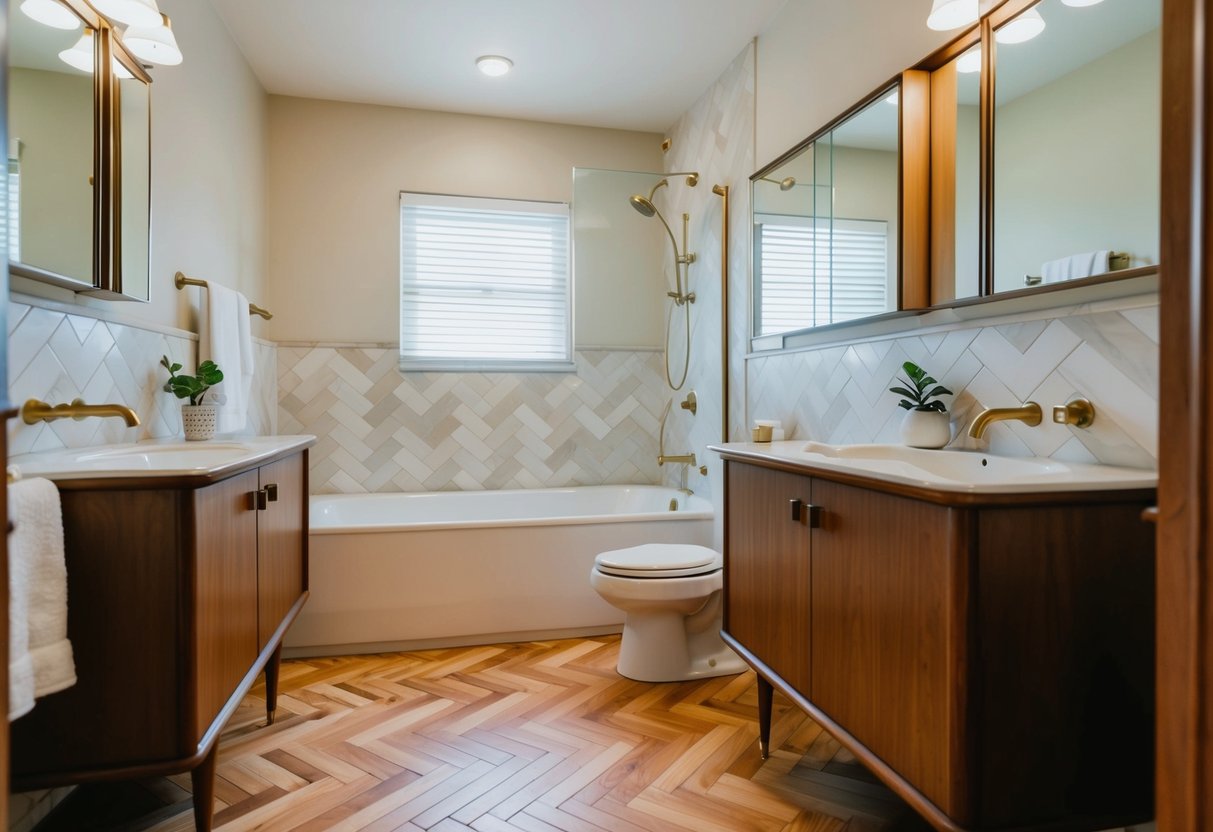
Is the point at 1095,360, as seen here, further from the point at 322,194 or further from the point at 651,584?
the point at 322,194

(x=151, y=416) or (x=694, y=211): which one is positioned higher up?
(x=694, y=211)

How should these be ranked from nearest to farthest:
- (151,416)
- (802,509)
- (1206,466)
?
(1206,466) → (802,509) → (151,416)

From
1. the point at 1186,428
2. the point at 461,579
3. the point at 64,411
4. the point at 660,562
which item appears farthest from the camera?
the point at 461,579

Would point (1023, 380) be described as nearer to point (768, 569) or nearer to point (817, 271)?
point (768, 569)

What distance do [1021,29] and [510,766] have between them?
2.10 meters

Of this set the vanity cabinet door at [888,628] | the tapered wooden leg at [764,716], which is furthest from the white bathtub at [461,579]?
the vanity cabinet door at [888,628]

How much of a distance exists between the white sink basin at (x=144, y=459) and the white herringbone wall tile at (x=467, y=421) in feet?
3.90

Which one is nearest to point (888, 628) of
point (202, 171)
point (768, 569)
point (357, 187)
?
point (768, 569)

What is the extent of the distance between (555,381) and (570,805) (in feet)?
7.28

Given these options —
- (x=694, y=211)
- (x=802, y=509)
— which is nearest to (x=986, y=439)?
(x=802, y=509)

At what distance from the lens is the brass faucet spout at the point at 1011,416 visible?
1.36m

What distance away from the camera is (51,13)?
58.5 inches

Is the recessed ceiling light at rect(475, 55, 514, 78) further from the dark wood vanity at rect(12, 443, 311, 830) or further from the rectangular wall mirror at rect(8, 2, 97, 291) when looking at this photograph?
the dark wood vanity at rect(12, 443, 311, 830)

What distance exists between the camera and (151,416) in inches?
79.3
